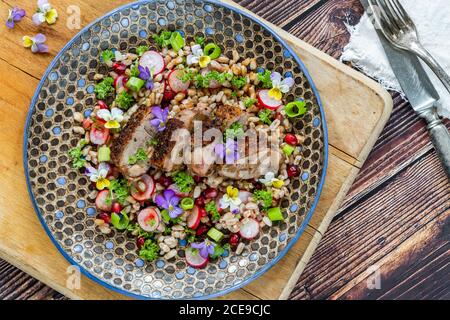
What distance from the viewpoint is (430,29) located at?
3312mm

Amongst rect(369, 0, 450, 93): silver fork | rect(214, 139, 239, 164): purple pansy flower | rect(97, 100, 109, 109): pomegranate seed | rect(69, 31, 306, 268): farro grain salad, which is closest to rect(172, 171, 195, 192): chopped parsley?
rect(69, 31, 306, 268): farro grain salad

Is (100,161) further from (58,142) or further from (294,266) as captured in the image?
(294,266)

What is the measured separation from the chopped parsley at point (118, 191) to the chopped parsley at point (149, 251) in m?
0.28

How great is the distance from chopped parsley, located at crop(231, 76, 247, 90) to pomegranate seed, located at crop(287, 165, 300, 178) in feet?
1.81

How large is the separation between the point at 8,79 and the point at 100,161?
30.4 inches

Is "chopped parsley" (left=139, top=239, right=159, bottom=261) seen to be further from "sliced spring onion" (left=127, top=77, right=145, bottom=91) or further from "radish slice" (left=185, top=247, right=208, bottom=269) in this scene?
"sliced spring onion" (left=127, top=77, right=145, bottom=91)

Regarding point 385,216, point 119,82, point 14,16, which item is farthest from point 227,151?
point 14,16

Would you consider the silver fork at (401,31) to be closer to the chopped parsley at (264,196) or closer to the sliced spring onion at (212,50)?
the sliced spring onion at (212,50)

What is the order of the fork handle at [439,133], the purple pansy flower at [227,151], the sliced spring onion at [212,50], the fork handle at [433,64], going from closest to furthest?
the purple pansy flower at [227,151] < the sliced spring onion at [212,50] < the fork handle at [433,64] < the fork handle at [439,133]

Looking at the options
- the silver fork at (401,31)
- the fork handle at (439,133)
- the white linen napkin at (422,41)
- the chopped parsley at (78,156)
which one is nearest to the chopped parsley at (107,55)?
the chopped parsley at (78,156)

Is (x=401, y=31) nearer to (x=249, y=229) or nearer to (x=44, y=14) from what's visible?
(x=249, y=229)

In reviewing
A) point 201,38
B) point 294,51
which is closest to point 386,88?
point 294,51

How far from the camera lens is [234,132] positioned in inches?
112

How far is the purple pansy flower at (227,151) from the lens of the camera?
280 centimetres
